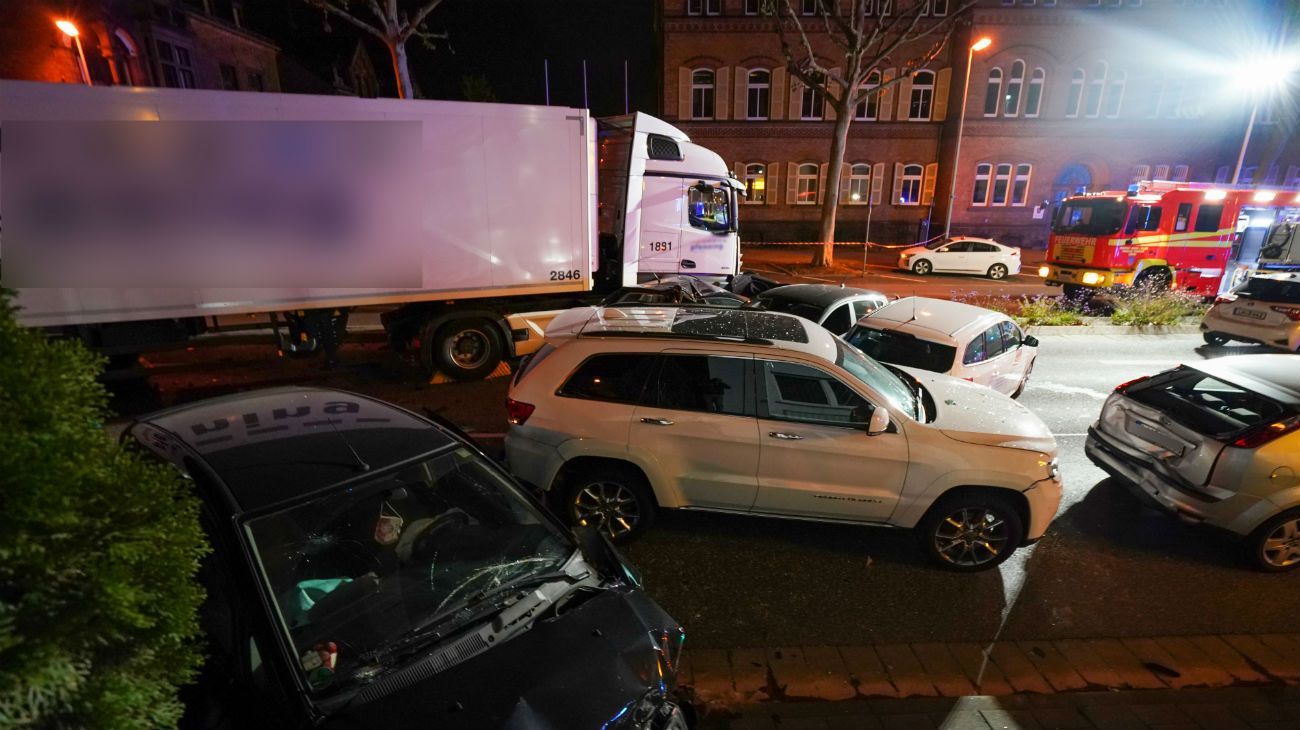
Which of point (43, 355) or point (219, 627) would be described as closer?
point (43, 355)

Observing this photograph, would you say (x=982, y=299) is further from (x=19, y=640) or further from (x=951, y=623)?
(x=19, y=640)

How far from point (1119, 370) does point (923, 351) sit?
17.2ft

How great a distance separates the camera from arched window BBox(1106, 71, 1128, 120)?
27.6 meters

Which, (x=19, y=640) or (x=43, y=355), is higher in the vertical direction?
(x=43, y=355)

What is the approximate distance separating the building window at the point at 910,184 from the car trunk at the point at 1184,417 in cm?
2645

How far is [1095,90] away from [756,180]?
16263 millimetres

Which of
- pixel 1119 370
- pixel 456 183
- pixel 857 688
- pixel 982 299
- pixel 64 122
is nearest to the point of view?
pixel 857 688

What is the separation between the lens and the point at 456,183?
310 inches

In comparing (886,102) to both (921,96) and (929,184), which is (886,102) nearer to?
(921,96)

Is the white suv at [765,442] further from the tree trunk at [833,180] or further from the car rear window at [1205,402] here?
the tree trunk at [833,180]

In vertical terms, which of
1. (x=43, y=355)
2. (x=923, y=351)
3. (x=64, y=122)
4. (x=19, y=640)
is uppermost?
(x=64, y=122)

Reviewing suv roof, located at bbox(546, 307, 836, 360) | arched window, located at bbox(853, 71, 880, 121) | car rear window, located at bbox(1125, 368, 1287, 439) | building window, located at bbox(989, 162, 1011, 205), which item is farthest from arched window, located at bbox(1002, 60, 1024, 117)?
suv roof, located at bbox(546, 307, 836, 360)

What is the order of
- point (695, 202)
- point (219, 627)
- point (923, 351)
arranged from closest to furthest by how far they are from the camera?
point (219, 627)
point (923, 351)
point (695, 202)

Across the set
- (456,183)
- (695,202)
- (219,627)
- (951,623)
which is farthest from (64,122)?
(951,623)
